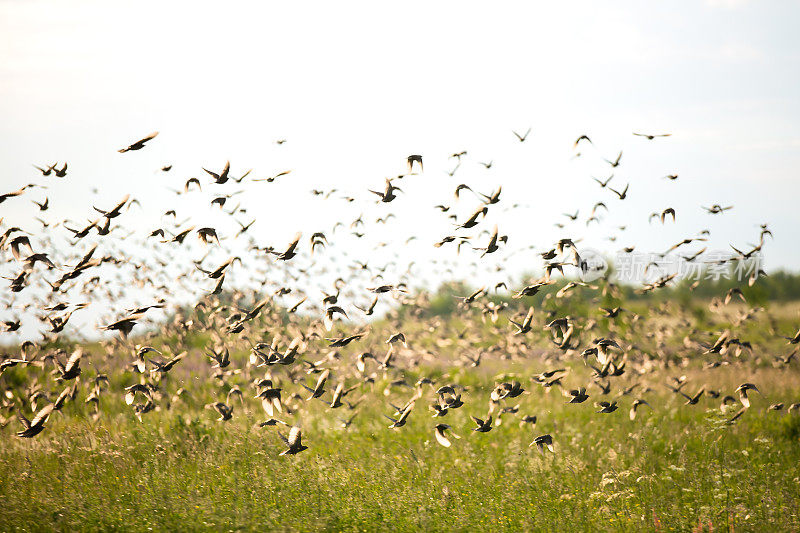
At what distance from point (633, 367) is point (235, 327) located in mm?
14234

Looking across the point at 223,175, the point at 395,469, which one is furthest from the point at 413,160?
the point at 395,469

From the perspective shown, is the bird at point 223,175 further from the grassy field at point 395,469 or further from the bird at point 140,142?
the grassy field at point 395,469

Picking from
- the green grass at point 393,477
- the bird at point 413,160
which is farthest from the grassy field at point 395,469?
the bird at point 413,160

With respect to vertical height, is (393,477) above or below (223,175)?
below

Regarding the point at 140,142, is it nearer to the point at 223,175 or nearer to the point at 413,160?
the point at 223,175

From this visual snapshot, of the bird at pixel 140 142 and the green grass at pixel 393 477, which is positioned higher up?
the bird at pixel 140 142

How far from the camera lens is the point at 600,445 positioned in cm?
1211

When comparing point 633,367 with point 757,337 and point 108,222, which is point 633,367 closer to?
point 108,222

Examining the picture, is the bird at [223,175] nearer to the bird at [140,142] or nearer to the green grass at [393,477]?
the bird at [140,142]

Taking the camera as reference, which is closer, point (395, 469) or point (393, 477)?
point (393, 477)

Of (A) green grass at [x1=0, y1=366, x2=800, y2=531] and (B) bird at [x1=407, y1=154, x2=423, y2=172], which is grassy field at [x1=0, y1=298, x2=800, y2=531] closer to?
(A) green grass at [x1=0, y1=366, x2=800, y2=531]

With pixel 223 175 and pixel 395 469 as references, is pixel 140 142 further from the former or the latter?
pixel 395 469

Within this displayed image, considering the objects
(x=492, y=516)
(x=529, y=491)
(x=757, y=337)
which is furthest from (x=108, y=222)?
(x=757, y=337)

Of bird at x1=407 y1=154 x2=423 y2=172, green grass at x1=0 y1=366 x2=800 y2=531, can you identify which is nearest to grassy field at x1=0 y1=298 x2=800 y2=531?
green grass at x1=0 y1=366 x2=800 y2=531
